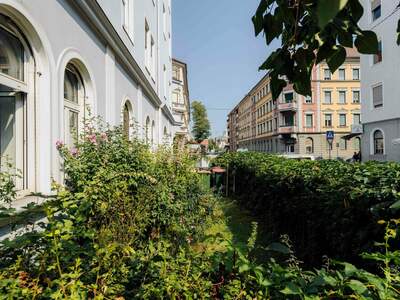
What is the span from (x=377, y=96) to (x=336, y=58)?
85.9ft

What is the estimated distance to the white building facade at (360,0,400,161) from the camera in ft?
68.5

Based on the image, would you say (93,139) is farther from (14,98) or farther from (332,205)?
(332,205)

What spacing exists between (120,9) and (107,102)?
10.2 ft

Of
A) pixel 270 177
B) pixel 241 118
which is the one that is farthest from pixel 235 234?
pixel 241 118

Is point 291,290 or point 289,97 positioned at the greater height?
point 289,97

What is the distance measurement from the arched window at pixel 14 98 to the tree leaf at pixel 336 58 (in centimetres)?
376

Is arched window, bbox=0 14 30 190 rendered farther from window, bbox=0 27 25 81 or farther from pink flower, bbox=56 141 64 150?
pink flower, bbox=56 141 64 150

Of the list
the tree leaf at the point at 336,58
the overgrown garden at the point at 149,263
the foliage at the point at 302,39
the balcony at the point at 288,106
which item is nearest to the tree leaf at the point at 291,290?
the overgrown garden at the point at 149,263

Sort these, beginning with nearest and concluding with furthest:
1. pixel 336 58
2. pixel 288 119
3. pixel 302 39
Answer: pixel 336 58, pixel 302 39, pixel 288 119

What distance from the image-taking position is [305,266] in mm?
4281

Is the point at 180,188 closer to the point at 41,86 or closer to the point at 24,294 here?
the point at 41,86

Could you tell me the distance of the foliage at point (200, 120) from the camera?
80.3m

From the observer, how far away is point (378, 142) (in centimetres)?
2366

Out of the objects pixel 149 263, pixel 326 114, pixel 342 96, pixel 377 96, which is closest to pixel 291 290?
pixel 149 263
